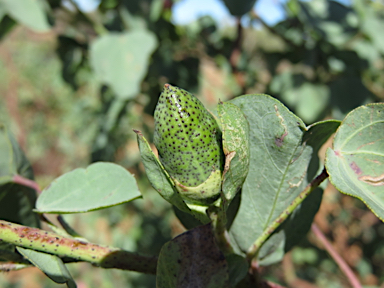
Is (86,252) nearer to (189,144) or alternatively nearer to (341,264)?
(189,144)

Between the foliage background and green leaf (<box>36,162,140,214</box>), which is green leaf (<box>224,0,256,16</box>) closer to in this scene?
the foliage background

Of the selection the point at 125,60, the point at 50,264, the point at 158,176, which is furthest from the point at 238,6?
the point at 50,264

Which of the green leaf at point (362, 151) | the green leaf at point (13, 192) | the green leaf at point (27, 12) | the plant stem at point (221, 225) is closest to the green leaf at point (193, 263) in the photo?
the plant stem at point (221, 225)

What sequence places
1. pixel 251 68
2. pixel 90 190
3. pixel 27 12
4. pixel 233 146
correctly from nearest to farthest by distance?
pixel 233 146
pixel 90 190
pixel 27 12
pixel 251 68

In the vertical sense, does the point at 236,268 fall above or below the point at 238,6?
below

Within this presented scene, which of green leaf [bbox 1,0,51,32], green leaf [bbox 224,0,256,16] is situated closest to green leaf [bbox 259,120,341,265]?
green leaf [bbox 224,0,256,16]

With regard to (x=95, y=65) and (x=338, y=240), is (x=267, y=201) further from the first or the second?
(x=338, y=240)
